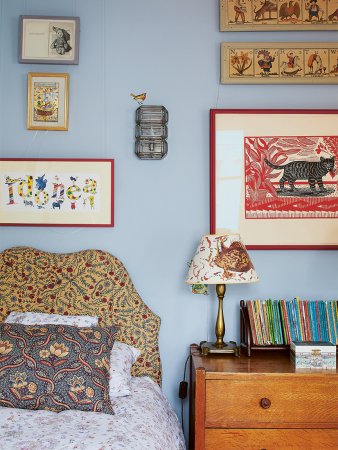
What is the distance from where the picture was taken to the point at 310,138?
269 cm

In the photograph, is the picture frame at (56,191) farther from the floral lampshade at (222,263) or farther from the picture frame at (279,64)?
the picture frame at (279,64)

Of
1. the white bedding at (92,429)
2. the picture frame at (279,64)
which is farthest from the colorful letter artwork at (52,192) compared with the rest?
the white bedding at (92,429)

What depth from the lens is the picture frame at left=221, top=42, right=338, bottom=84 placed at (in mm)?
2701

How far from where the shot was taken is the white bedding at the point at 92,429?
5.19 ft

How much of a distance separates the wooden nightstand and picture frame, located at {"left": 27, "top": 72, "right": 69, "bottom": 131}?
1440mm

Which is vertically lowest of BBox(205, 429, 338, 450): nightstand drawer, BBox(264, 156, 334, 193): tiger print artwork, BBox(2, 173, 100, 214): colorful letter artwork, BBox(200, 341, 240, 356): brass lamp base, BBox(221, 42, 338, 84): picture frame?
BBox(205, 429, 338, 450): nightstand drawer

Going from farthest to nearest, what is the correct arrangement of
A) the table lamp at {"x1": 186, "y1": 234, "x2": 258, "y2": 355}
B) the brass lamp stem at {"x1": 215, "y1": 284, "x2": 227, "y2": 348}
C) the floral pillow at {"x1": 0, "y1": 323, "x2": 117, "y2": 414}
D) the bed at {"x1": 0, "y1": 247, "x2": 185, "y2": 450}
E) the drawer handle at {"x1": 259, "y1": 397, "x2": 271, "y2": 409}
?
1. the bed at {"x1": 0, "y1": 247, "x2": 185, "y2": 450}
2. the brass lamp stem at {"x1": 215, "y1": 284, "x2": 227, "y2": 348}
3. the table lamp at {"x1": 186, "y1": 234, "x2": 258, "y2": 355}
4. the drawer handle at {"x1": 259, "y1": 397, "x2": 271, "y2": 409}
5. the floral pillow at {"x1": 0, "y1": 323, "x2": 117, "y2": 414}

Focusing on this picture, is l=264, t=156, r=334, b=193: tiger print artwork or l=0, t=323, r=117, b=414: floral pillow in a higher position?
l=264, t=156, r=334, b=193: tiger print artwork

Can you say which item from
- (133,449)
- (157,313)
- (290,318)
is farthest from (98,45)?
(133,449)

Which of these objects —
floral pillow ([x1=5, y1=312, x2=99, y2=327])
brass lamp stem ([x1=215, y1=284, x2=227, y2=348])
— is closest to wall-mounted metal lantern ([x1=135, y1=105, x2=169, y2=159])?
brass lamp stem ([x1=215, y1=284, x2=227, y2=348])

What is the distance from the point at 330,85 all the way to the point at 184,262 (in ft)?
3.92

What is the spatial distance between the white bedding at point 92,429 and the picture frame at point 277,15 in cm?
192

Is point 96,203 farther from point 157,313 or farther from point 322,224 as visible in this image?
point 322,224

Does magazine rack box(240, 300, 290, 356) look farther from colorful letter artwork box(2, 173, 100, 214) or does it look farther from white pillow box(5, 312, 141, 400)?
colorful letter artwork box(2, 173, 100, 214)
